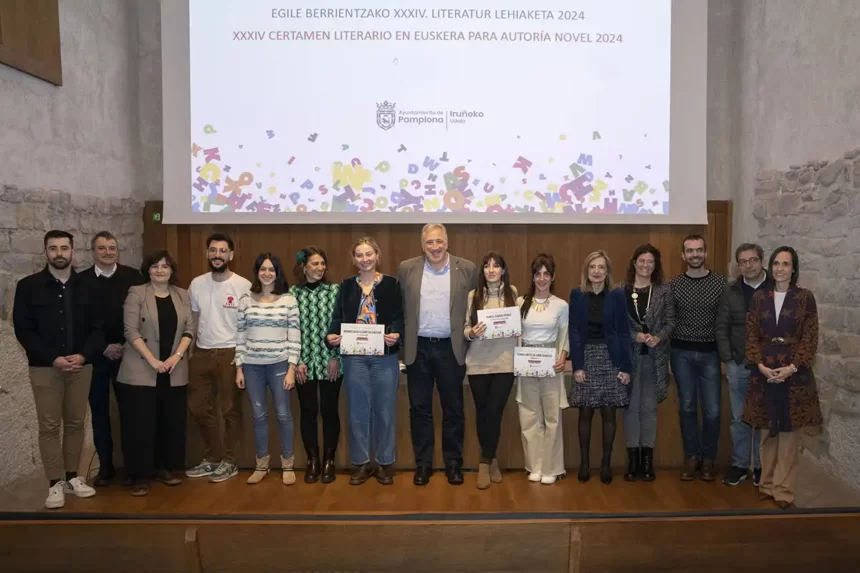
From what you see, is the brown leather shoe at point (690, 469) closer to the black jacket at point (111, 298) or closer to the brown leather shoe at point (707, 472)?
the brown leather shoe at point (707, 472)

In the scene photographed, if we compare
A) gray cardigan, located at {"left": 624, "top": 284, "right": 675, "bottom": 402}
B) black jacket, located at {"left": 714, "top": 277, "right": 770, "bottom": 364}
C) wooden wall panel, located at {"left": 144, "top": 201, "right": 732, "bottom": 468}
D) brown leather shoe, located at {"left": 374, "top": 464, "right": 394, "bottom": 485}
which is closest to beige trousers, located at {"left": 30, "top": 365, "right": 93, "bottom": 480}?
brown leather shoe, located at {"left": 374, "top": 464, "right": 394, "bottom": 485}

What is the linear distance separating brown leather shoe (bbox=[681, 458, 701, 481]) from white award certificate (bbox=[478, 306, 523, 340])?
4.21ft

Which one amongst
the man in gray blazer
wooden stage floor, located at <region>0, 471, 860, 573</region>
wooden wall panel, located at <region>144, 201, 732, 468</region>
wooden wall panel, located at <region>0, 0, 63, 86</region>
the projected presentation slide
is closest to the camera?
wooden stage floor, located at <region>0, 471, 860, 573</region>

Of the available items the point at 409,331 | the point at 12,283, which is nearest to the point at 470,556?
the point at 409,331

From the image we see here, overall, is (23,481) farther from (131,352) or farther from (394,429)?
(394,429)

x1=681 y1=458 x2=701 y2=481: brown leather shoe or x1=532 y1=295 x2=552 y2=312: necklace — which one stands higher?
x1=532 y1=295 x2=552 y2=312: necklace

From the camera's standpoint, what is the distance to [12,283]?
371cm

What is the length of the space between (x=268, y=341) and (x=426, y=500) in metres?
1.19

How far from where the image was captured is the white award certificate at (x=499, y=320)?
3.47m

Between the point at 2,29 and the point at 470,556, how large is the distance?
372cm

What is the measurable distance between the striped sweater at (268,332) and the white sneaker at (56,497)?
3.48ft

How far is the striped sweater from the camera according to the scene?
Result: 358 cm

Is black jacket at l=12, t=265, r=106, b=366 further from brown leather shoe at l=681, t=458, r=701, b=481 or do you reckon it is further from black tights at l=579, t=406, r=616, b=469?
brown leather shoe at l=681, t=458, r=701, b=481

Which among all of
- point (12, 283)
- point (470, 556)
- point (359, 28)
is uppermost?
point (359, 28)
